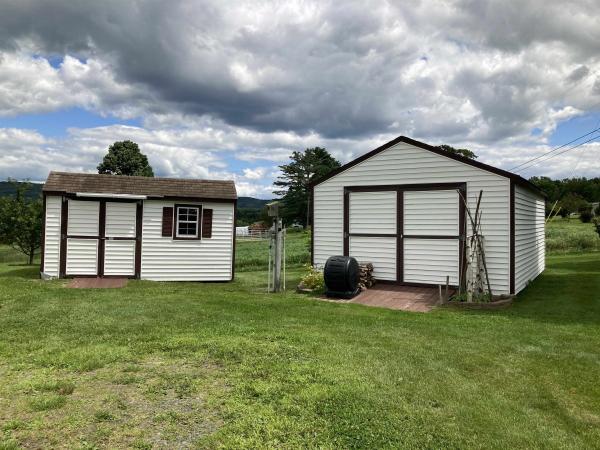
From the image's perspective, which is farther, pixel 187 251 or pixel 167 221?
pixel 187 251

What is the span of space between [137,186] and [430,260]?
8978 millimetres

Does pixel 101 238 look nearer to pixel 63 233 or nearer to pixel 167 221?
pixel 63 233

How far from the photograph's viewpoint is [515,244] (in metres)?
10.7

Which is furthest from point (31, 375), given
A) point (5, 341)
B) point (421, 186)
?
point (421, 186)

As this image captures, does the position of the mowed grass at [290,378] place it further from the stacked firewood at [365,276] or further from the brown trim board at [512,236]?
the stacked firewood at [365,276]

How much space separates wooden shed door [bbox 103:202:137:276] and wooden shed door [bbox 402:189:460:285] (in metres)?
8.08

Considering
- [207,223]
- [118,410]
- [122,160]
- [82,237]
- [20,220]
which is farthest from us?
[122,160]

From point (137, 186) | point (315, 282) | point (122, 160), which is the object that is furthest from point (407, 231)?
point (122, 160)

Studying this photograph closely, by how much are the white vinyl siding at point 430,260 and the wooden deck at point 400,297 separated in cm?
31

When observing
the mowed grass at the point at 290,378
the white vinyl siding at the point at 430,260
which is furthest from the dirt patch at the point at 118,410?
the white vinyl siding at the point at 430,260

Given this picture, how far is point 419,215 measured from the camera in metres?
11.6

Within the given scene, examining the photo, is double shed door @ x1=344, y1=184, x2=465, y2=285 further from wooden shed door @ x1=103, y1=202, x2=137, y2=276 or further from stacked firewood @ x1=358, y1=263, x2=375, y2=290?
wooden shed door @ x1=103, y1=202, x2=137, y2=276

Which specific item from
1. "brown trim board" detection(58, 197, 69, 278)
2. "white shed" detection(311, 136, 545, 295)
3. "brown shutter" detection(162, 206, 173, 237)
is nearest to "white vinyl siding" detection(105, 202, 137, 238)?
"brown shutter" detection(162, 206, 173, 237)

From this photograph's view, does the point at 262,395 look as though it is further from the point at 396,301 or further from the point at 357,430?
the point at 396,301
